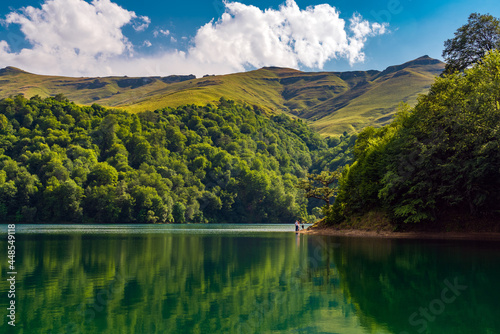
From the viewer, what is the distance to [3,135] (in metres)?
141

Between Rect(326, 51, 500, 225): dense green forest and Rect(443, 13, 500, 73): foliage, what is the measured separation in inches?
428

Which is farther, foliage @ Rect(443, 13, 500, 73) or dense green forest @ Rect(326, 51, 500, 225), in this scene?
foliage @ Rect(443, 13, 500, 73)

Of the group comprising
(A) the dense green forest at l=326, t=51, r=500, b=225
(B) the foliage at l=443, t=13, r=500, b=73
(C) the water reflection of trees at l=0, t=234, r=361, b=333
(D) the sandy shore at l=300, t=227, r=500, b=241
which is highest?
(B) the foliage at l=443, t=13, r=500, b=73

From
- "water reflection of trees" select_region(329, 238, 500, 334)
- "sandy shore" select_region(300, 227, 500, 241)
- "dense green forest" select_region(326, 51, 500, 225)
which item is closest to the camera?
"water reflection of trees" select_region(329, 238, 500, 334)

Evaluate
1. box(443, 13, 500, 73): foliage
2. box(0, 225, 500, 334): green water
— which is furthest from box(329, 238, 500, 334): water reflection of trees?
box(443, 13, 500, 73): foliage

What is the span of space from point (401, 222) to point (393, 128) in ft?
55.0

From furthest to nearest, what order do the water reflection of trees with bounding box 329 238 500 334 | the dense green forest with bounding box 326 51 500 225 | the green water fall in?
the dense green forest with bounding box 326 51 500 225 < the water reflection of trees with bounding box 329 238 500 334 < the green water

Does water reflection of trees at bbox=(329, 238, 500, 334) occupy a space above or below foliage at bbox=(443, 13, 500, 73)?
below

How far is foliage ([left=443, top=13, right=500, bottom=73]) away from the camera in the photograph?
60250 millimetres

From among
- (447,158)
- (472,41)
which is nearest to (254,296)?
(447,158)

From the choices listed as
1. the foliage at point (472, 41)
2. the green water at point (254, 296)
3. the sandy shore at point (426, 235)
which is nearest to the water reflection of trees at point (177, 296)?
the green water at point (254, 296)

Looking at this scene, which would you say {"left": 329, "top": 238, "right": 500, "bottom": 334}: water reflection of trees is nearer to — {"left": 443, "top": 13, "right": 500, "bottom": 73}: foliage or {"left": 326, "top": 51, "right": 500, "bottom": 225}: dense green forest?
{"left": 326, "top": 51, "right": 500, "bottom": 225}: dense green forest

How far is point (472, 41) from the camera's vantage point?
61.9m

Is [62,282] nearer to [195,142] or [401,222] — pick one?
[401,222]
